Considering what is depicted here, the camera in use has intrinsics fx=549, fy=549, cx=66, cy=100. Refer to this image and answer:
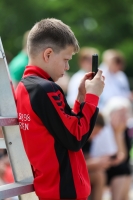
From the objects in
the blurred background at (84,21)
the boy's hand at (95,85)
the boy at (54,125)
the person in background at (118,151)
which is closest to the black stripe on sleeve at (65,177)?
the boy at (54,125)

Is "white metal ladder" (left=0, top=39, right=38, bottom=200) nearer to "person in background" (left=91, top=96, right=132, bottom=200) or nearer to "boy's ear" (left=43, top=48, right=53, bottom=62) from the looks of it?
"boy's ear" (left=43, top=48, right=53, bottom=62)

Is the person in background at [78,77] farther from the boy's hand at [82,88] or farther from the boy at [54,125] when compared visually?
the boy at [54,125]

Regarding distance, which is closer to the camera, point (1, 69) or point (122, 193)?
point (1, 69)

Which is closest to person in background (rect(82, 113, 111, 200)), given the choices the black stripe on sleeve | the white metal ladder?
the white metal ladder

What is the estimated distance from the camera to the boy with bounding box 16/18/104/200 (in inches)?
111

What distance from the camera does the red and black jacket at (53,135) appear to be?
9.25 feet

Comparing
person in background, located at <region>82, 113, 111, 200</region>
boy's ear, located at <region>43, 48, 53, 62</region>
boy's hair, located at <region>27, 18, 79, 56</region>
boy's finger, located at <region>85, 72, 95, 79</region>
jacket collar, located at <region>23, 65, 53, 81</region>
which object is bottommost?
person in background, located at <region>82, 113, 111, 200</region>

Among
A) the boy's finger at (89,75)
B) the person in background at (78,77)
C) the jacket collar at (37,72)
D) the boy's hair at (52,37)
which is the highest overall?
the boy's hair at (52,37)

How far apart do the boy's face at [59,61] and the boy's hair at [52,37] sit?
2 centimetres

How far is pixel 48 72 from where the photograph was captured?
302 centimetres

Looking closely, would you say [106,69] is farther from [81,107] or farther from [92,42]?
[92,42]

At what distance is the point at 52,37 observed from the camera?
2971 millimetres

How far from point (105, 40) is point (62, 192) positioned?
2142 cm

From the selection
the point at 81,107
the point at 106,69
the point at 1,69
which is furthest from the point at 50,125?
the point at 106,69
